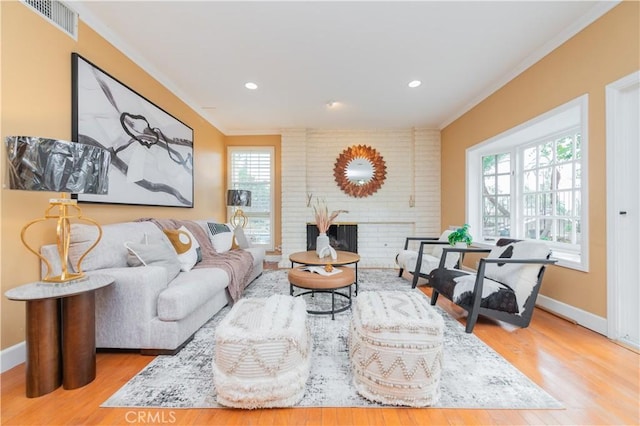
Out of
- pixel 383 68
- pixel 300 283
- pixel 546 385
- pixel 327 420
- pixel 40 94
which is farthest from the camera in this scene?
pixel 383 68

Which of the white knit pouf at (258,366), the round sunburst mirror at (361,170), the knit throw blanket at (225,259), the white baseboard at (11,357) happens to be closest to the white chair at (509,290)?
the white knit pouf at (258,366)

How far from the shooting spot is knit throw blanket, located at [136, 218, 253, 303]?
9.06 ft

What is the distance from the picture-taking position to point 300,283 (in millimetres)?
2432

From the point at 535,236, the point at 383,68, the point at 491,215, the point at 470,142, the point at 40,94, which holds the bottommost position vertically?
the point at 535,236

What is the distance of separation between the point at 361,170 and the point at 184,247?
3.59m

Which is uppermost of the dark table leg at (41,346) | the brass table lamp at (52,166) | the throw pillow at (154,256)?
the brass table lamp at (52,166)

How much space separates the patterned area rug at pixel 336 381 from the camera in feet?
4.59

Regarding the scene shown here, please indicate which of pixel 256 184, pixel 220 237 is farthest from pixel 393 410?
pixel 256 184

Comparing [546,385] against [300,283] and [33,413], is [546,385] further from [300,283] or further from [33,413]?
[33,413]

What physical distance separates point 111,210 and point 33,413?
1685 millimetres

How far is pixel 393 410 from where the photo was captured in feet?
4.46

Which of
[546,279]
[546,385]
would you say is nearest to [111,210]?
[546,385]

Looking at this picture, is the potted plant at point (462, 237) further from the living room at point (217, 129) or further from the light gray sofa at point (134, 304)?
the light gray sofa at point (134, 304)

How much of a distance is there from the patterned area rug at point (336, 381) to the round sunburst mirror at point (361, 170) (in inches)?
133
